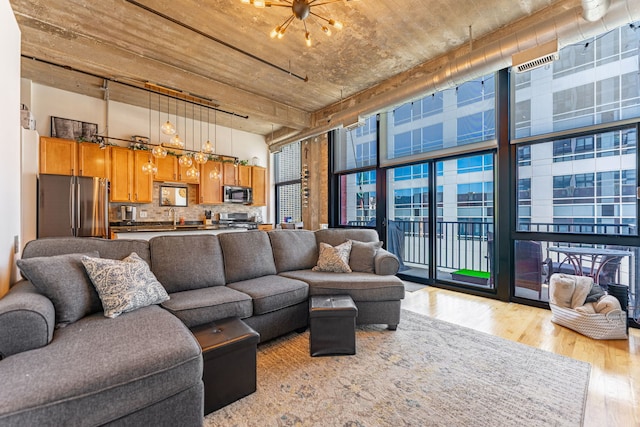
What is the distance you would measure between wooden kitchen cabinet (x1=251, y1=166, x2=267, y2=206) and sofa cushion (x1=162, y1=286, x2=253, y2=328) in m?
4.95

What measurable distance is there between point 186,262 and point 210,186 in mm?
4244

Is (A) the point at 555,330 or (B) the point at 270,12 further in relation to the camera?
(B) the point at 270,12

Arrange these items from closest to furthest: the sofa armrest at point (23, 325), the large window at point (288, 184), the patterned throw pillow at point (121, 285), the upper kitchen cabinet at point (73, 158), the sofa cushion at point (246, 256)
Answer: the sofa armrest at point (23, 325), the patterned throw pillow at point (121, 285), the sofa cushion at point (246, 256), the upper kitchen cabinet at point (73, 158), the large window at point (288, 184)

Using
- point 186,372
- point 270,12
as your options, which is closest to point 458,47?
point 270,12

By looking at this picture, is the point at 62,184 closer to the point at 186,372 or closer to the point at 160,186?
the point at 160,186

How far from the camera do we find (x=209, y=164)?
21.0ft

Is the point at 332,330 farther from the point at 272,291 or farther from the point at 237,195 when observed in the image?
the point at 237,195

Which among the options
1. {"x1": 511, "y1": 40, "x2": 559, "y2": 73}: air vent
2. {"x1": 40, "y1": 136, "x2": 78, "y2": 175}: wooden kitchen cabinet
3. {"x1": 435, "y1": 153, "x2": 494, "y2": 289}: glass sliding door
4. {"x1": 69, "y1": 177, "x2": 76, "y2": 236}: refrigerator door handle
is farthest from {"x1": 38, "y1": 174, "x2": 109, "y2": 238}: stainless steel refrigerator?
{"x1": 511, "y1": 40, "x2": 559, "y2": 73}: air vent

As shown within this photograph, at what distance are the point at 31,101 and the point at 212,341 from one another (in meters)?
5.65

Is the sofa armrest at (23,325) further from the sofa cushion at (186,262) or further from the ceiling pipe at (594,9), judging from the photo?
the ceiling pipe at (594,9)

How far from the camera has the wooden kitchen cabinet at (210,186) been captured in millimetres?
6289

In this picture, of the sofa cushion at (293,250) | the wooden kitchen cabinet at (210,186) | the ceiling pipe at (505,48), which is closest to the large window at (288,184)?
the wooden kitchen cabinet at (210,186)

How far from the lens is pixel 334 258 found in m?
3.16

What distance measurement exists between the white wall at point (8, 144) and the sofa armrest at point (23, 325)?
2.27 feet
